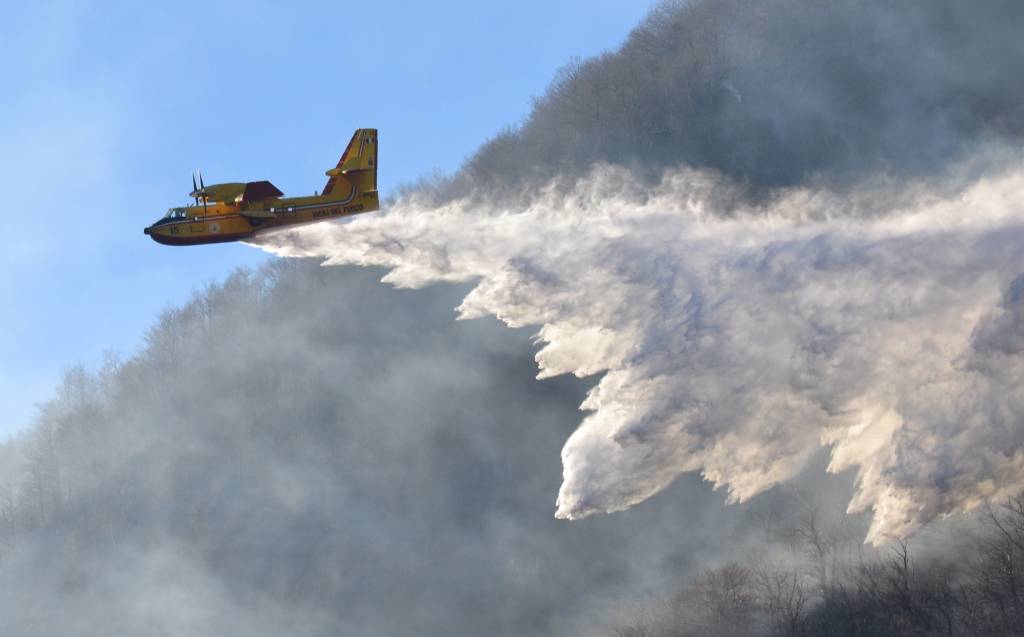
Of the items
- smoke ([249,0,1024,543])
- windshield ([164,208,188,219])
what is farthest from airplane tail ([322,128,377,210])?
windshield ([164,208,188,219])

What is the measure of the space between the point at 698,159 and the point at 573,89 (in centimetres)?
1282

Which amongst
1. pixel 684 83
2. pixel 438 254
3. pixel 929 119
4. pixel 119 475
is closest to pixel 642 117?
pixel 684 83

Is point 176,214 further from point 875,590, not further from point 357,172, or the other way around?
point 875,590

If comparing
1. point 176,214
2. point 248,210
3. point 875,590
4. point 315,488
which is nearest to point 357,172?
point 248,210

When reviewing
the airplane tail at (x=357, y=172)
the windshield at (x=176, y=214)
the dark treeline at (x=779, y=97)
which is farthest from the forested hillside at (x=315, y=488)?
the windshield at (x=176, y=214)

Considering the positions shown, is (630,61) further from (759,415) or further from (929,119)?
(759,415)

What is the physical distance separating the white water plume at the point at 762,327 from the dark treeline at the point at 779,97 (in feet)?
143

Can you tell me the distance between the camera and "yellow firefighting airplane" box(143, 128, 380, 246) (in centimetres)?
5588

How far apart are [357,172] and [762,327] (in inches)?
593

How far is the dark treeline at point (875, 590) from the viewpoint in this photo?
2692 inches

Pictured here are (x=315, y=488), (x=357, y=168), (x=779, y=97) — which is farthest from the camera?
(x=779, y=97)

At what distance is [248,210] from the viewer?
183 feet

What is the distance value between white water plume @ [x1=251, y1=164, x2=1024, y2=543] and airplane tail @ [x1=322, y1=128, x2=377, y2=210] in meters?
1.25

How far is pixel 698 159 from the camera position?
10444 cm
